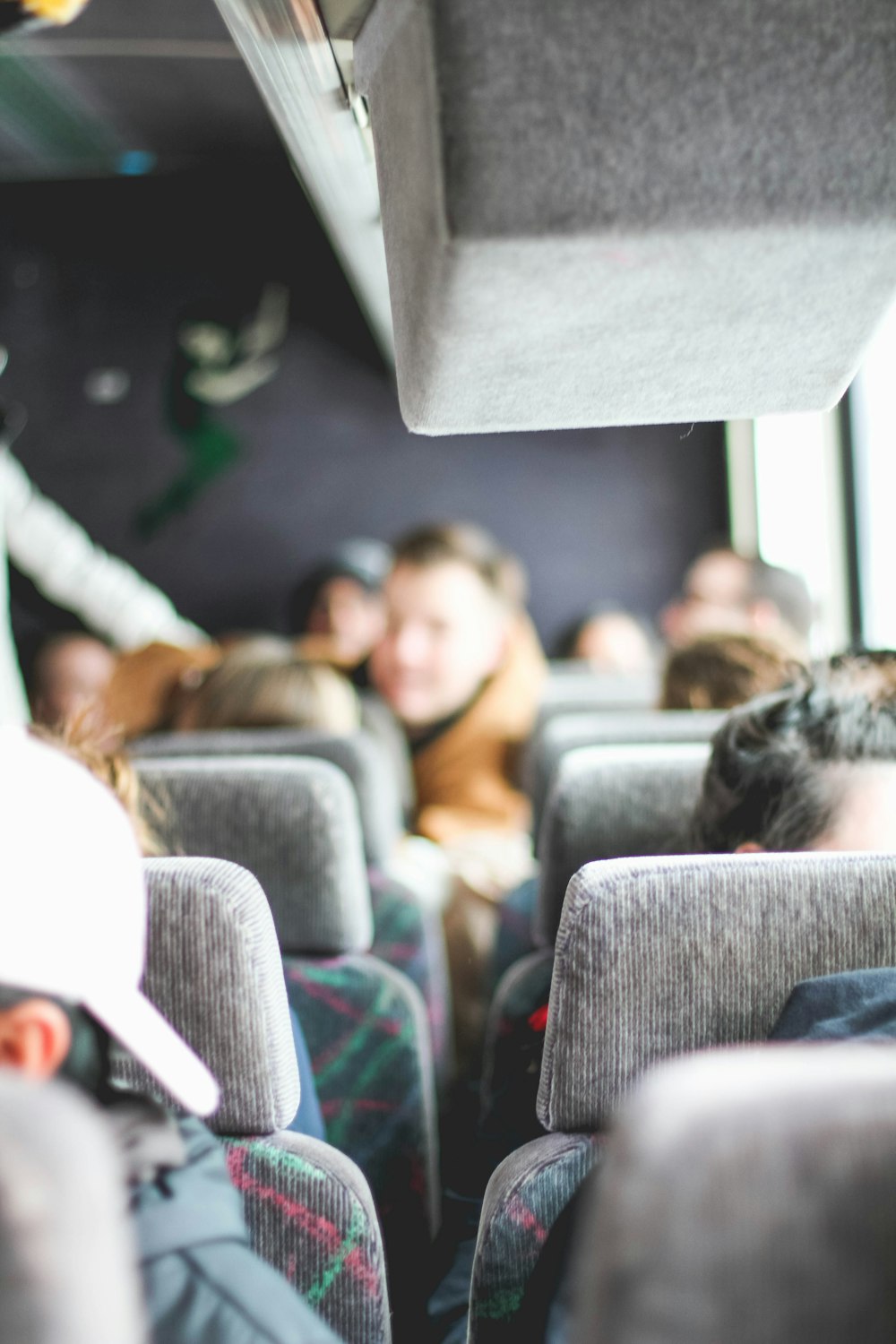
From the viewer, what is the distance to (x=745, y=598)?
10.5 feet

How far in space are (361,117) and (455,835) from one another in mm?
1576

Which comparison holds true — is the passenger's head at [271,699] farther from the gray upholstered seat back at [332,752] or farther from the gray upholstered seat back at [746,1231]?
the gray upholstered seat back at [746,1231]

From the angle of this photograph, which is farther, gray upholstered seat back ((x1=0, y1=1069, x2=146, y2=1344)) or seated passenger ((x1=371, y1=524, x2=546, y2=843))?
seated passenger ((x1=371, y1=524, x2=546, y2=843))

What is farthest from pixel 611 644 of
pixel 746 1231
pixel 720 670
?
pixel 746 1231

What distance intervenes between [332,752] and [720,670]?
573 mm

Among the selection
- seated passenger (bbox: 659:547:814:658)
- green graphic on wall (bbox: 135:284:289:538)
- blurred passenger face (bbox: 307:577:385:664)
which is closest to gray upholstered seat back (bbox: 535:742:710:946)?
seated passenger (bbox: 659:547:814:658)

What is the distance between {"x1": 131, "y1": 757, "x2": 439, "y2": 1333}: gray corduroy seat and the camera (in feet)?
4.09

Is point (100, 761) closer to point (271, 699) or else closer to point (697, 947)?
point (697, 947)

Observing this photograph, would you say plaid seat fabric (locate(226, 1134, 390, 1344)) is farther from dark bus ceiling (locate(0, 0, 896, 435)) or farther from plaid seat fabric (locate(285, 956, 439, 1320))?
dark bus ceiling (locate(0, 0, 896, 435))

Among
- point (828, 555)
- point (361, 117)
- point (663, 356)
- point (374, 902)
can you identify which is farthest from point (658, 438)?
point (663, 356)

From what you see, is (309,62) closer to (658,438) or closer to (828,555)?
(828,555)

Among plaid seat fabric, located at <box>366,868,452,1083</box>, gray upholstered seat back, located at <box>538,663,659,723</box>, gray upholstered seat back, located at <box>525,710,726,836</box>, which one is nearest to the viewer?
gray upholstered seat back, located at <box>525,710,726,836</box>

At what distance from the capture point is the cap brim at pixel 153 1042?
0.64 m

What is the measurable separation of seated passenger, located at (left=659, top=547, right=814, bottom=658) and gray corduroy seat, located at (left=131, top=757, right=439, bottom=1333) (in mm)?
1730
